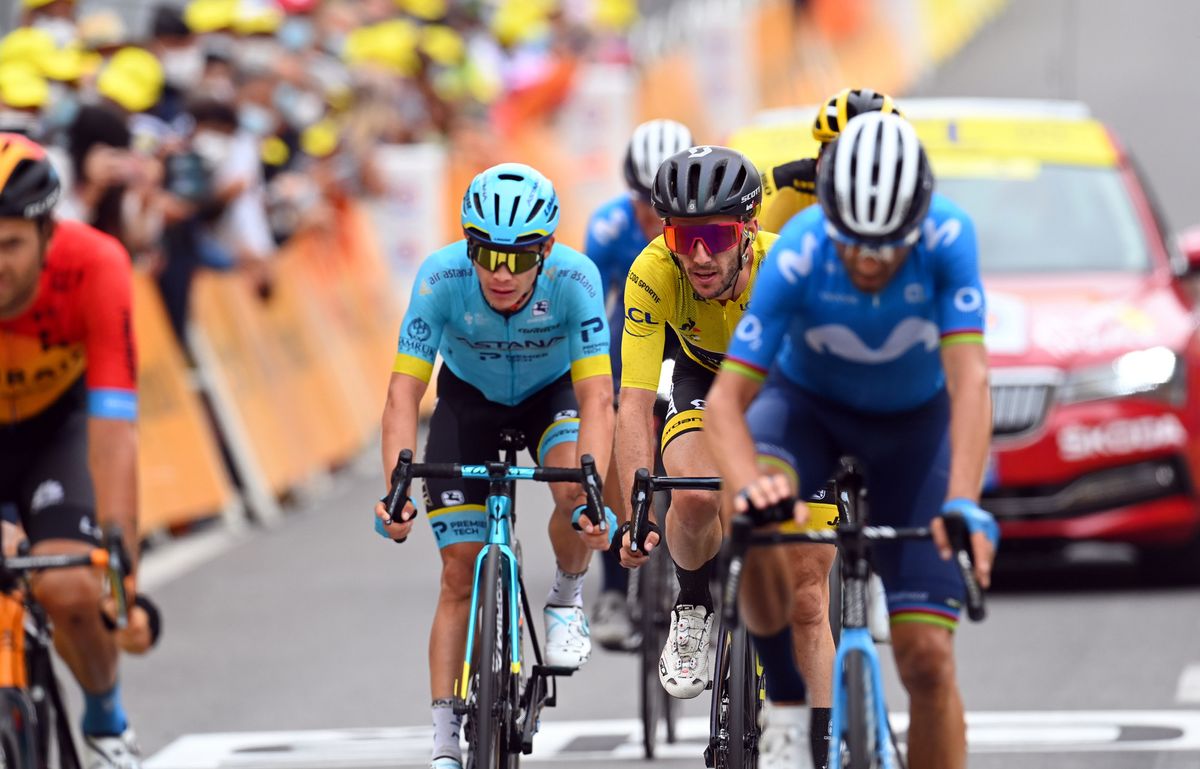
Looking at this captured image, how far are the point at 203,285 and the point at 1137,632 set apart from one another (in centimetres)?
688

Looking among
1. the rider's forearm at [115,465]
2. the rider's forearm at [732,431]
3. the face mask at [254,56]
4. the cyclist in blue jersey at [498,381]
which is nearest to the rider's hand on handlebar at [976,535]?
the rider's forearm at [732,431]

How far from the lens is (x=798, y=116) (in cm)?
1388

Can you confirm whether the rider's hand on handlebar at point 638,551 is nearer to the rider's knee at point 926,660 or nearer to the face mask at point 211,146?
the rider's knee at point 926,660

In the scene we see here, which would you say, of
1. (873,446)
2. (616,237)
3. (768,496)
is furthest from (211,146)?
(768,496)

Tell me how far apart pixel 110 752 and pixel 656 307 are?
7.11 feet

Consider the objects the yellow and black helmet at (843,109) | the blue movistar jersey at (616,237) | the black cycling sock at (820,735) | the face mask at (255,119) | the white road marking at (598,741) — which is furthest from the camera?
the face mask at (255,119)

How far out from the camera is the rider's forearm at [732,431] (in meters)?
6.34

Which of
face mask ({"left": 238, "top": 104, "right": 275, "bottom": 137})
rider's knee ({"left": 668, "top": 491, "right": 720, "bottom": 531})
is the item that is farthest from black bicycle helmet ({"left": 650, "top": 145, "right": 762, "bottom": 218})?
face mask ({"left": 238, "top": 104, "right": 275, "bottom": 137})

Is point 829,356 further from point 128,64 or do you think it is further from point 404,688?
point 128,64

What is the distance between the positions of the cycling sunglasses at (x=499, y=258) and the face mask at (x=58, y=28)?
21.6ft

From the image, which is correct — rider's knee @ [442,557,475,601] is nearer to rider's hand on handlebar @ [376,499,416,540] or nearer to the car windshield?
rider's hand on handlebar @ [376,499,416,540]

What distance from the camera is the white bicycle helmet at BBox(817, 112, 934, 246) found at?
241 inches

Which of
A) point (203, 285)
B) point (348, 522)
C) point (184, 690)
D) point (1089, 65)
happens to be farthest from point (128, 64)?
point (1089, 65)

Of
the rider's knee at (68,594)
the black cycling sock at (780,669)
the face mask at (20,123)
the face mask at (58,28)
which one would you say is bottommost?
the black cycling sock at (780,669)
